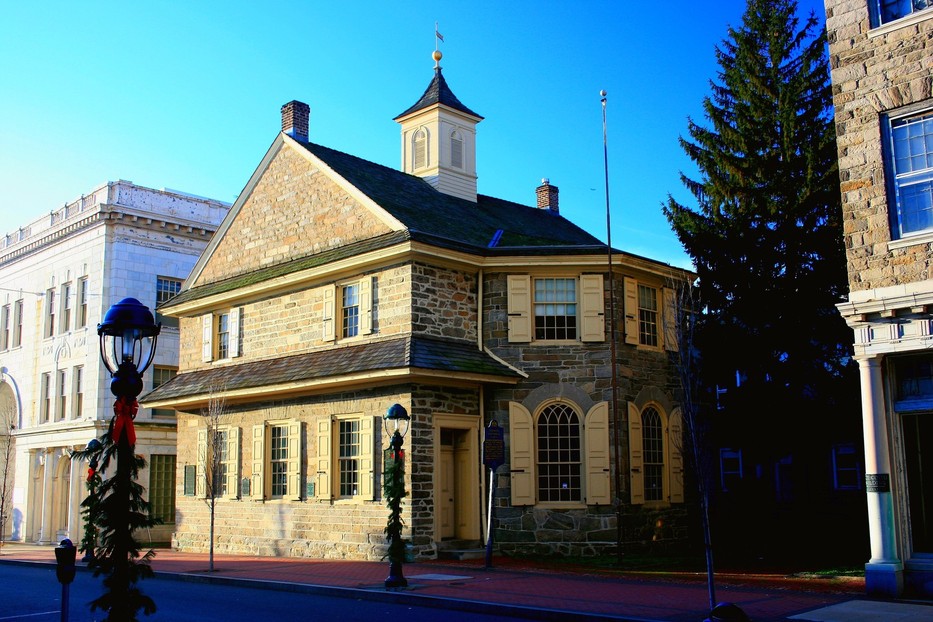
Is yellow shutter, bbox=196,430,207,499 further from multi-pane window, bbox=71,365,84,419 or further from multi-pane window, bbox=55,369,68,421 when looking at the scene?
multi-pane window, bbox=55,369,68,421

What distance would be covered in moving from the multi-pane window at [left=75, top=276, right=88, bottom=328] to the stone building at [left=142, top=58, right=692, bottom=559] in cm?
944

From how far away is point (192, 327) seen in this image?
84.5 ft

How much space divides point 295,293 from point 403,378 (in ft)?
16.6

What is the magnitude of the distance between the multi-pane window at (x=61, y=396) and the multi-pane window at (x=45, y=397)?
59cm

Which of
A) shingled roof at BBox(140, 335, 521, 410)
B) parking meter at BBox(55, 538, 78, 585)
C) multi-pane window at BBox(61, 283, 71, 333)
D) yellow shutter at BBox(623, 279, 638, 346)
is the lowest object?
parking meter at BBox(55, 538, 78, 585)

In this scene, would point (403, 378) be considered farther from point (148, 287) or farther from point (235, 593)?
point (148, 287)

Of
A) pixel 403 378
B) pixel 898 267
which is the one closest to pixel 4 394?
pixel 403 378

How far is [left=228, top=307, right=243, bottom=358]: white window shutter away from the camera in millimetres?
23922

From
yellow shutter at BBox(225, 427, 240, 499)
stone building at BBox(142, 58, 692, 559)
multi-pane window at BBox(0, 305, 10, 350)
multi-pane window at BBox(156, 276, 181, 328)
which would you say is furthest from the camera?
multi-pane window at BBox(0, 305, 10, 350)

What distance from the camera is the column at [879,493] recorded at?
12.9 meters

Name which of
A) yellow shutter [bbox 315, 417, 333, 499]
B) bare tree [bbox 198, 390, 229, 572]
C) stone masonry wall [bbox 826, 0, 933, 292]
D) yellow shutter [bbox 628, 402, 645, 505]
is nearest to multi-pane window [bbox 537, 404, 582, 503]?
yellow shutter [bbox 628, 402, 645, 505]

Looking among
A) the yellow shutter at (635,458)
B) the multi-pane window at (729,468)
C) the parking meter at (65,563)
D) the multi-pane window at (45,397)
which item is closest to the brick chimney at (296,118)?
the yellow shutter at (635,458)

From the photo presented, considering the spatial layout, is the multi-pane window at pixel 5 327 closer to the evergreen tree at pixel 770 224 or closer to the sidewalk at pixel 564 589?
the sidewalk at pixel 564 589

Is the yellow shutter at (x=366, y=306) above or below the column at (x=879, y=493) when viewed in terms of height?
above
